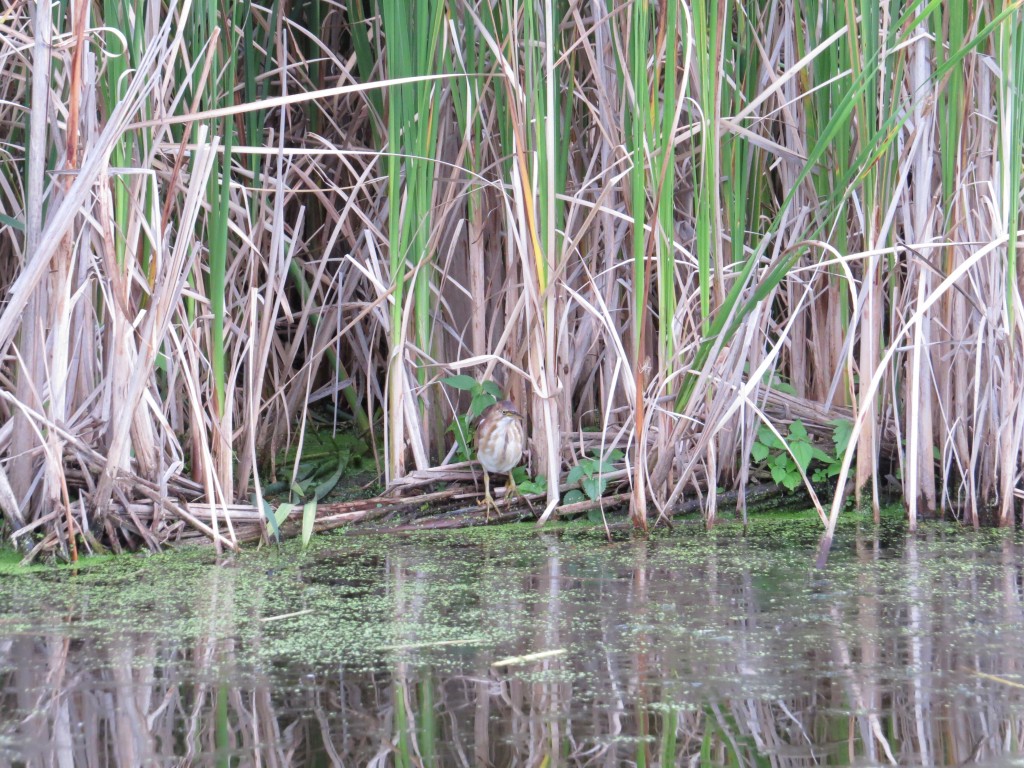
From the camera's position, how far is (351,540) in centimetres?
336

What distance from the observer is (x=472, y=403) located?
3676mm

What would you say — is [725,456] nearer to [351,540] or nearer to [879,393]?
[879,393]

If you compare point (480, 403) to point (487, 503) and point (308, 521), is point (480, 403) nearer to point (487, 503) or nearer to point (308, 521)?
point (487, 503)

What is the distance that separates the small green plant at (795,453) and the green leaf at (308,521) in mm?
1297

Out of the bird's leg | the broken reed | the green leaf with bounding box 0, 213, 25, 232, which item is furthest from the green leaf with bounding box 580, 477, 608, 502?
the green leaf with bounding box 0, 213, 25, 232

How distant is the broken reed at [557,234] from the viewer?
302 cm

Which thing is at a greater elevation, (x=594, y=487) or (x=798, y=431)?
(x=798, y=431)

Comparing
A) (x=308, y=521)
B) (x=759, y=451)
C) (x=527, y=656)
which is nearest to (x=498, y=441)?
(x=308, y=521)

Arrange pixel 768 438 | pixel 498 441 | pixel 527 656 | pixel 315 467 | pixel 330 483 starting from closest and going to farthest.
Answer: pixel 527 656 → pixel 498 441 → pixel 768 438 → pixel 330 483 → pixel 315 467

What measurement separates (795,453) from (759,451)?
106 mm

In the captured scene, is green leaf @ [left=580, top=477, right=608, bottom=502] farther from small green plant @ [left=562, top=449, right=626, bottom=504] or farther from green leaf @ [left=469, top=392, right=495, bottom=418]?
green leaf @ [left=469, top=392, right=495, bottom=418]

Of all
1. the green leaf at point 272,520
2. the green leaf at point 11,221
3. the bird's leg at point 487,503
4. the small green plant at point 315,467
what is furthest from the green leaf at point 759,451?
the green leaf at point 11,221

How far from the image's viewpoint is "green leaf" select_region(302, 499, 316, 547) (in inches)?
128

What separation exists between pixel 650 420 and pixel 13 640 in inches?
74.9
